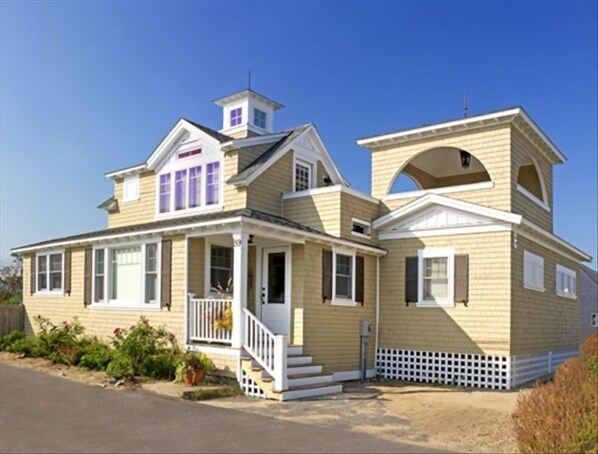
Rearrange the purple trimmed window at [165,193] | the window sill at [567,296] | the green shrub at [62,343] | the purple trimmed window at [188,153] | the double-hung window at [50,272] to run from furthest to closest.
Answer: the window sill at [567,296], the double-hung window at [50,272], the purple trimmed window at [165,193], the purple trimmed window at [188,153], the green shrub at [62,343]

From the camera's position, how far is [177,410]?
389 inches

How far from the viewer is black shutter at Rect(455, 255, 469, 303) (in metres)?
14.8

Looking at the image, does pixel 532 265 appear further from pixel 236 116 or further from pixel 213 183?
pixel 236 116

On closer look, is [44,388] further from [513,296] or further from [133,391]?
[513,296]

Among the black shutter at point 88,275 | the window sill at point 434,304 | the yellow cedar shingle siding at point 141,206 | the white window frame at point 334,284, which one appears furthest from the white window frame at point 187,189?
the window sill at point 434,304

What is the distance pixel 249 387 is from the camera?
12062mm

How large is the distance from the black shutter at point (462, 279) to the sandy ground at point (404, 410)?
2.37 meters

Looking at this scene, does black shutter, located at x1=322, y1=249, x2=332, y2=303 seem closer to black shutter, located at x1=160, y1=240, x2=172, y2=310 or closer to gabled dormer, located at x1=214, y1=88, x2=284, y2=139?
black shutter, located at x1=160, y1=240, x2=172, y2=310

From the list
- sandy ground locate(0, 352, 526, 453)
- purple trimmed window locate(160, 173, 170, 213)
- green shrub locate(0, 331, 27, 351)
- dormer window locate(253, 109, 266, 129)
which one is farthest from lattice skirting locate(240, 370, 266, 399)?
dormer window locate(253, 109, 266, 129)

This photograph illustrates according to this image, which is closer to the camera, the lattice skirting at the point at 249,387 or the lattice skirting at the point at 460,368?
the lattice skirting at the point at 249,387

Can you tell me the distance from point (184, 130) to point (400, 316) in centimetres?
880

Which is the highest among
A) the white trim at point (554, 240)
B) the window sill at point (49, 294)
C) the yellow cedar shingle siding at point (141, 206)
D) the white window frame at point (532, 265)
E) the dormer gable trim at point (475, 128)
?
the dormer gable trim at point (475, 128)

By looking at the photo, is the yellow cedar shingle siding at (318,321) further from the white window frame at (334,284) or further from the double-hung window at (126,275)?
the double-hung window at (126,275)

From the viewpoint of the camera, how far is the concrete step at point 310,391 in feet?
37.7
